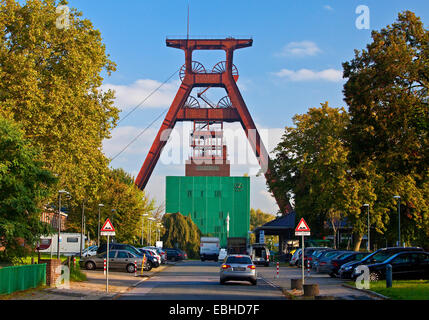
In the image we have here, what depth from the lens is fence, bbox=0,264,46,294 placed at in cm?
2023

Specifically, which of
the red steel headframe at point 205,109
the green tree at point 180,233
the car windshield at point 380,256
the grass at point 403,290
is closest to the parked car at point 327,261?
the car windshield at point 380,256

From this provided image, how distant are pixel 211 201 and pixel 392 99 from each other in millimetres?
72058

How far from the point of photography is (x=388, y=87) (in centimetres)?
3209

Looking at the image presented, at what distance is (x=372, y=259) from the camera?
31438 mm

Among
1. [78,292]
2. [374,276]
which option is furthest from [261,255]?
[78,292]

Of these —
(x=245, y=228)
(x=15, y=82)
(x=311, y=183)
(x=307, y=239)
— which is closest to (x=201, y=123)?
(x=245, y=228)

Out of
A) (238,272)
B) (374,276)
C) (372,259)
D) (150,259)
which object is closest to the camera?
(374,276)

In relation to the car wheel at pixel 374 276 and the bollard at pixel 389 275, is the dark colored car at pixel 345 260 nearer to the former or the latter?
the car wheel at pixel 374 276

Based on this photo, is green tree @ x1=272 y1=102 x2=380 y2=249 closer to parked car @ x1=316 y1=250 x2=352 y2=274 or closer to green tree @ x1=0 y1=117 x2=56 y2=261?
parked car @ x1=316 y1=250 x2=352 y2=274

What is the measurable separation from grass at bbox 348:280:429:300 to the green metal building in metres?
74.2

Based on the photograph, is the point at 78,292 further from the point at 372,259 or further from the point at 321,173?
the point at 321,173

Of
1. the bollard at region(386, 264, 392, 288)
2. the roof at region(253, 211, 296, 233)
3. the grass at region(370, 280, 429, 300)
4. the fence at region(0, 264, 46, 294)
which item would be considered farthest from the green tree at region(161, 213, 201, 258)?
the bollard at region(386, 264, 392, 288)
